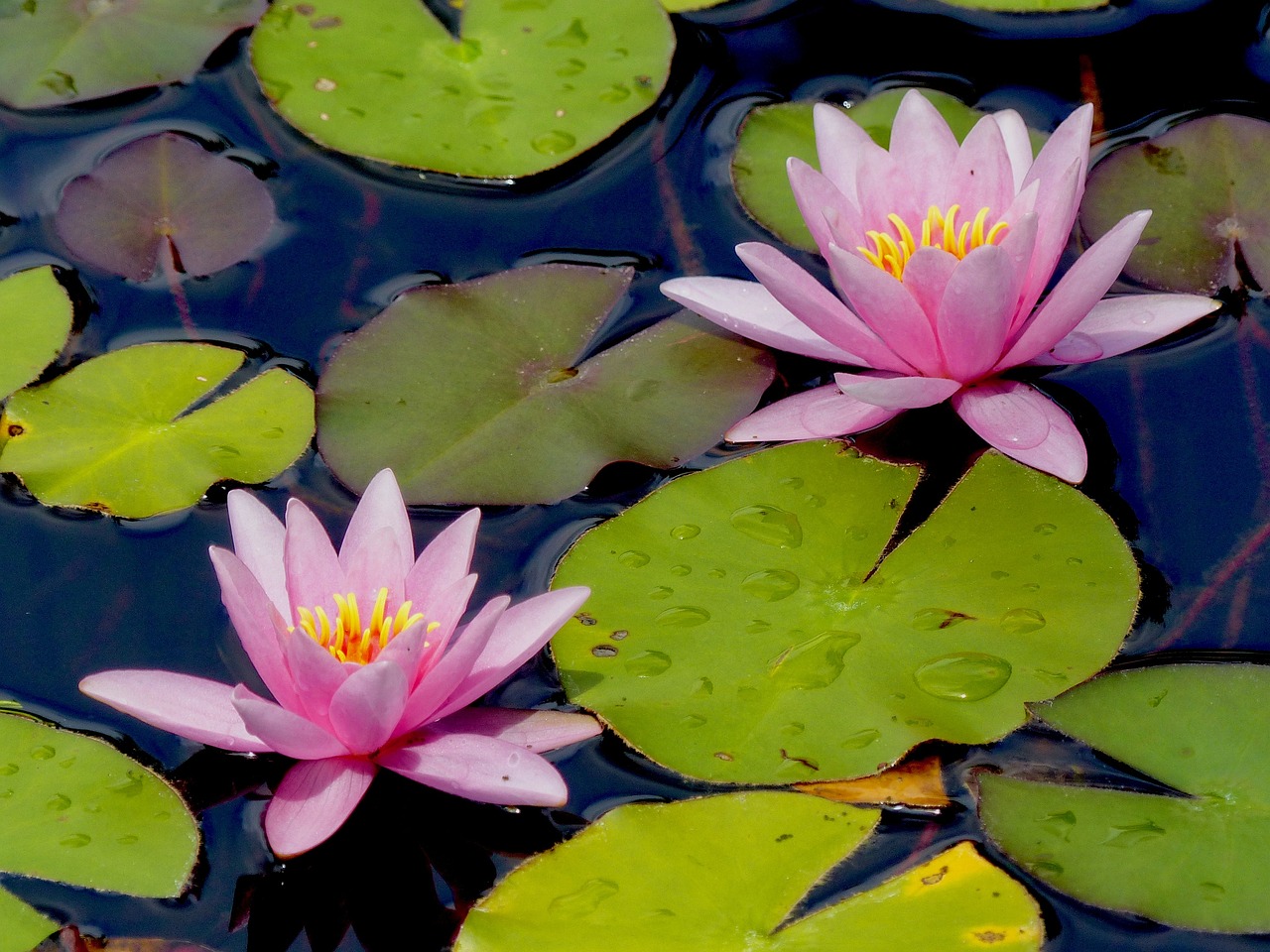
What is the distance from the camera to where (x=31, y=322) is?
125 inches

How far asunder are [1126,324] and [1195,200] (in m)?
0.69

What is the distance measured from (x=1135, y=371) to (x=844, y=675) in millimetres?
1321

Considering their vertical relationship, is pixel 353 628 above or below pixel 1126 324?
below

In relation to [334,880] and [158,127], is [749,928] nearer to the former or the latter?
[334,880]

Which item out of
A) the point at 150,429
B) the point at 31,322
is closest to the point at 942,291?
the point at 150,429

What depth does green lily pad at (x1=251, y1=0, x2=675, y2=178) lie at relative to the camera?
3.55 meters

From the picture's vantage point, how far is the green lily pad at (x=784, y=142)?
11.2 ft

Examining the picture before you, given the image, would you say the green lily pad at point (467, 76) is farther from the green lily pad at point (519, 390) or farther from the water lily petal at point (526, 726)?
the water lily petal at point (526, 726)

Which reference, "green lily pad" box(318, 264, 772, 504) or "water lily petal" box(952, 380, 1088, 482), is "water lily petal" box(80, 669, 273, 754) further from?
"water lily petal" box(952, 380, 1088, 482)

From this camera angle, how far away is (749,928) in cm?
204

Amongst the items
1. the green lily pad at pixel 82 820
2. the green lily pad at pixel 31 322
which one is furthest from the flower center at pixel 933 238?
the green lily pad at pixel 31 322

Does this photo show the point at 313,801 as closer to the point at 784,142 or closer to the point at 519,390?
the point at 519,390

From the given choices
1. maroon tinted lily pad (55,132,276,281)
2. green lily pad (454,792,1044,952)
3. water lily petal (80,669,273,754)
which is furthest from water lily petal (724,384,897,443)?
maroon tinted lily pad (55,132,276,281)

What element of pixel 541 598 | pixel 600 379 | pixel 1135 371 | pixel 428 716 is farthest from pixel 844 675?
pixel 1135 371
